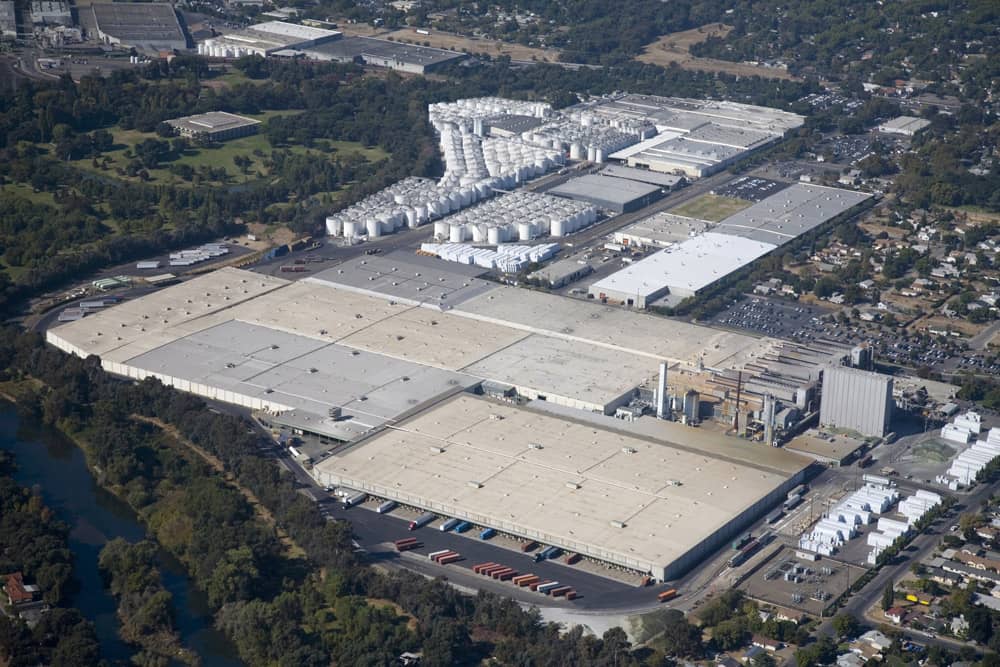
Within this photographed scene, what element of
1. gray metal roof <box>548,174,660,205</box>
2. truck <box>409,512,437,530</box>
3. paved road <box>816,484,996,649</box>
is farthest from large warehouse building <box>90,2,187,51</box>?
paved road <box>816,484,996,649</box>

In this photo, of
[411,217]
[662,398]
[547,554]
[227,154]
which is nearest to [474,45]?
[227,154]

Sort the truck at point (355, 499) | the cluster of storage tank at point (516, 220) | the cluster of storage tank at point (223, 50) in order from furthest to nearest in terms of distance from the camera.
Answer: the cluster of storage tank at point (223, 50) < the cluster of storage tank at point (516, 220) < the truck at point (355, 499)

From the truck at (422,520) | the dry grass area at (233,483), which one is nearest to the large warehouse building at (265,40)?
the dry grass area at (233,483)

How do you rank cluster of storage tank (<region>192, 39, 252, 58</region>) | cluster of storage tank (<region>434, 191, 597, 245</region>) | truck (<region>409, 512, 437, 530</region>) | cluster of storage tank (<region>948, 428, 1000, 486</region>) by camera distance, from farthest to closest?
cluster of storage tank (<region>192, 39, 252, 58</region>)
cluster of storage tank (<region>434, 191, 597, 245</region>)
cluster of storage tank (<region>948, 428, 1000, 486</region>)
truck (<region>409, 512, 437, 530</region>)

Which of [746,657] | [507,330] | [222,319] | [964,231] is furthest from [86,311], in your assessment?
[964,231]

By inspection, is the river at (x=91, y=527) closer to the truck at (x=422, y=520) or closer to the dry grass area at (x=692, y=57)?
the truck at (x=422, y=520)

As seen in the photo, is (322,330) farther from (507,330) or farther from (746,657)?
(746,657)

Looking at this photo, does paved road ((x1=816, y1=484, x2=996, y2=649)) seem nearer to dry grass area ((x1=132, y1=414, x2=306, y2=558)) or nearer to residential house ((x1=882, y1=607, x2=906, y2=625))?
residential house ((x1=882, y1=607, x2=906, y2=625))

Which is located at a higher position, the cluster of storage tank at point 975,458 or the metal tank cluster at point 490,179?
the metal tank cluster at point 490,179
